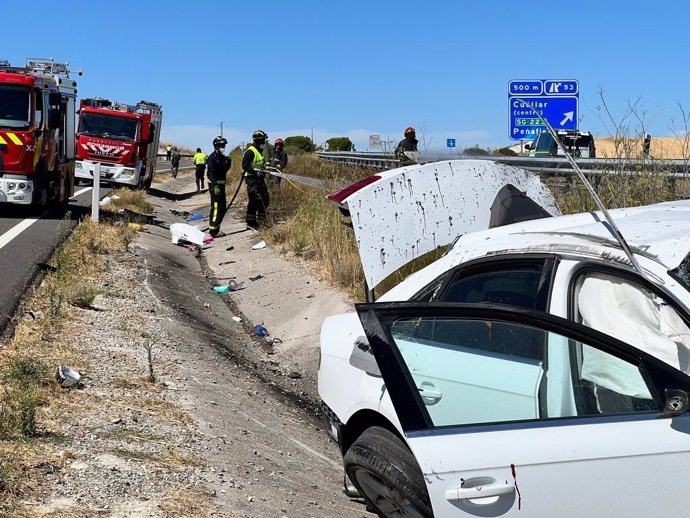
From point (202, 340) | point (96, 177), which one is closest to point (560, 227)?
point (202, 340)

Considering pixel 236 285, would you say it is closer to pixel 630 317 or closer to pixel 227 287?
pixel 227 287

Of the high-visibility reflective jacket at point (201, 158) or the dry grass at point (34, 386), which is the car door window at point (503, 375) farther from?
the high-visibility reflective jacket at point (201, 158)

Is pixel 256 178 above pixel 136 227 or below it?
above

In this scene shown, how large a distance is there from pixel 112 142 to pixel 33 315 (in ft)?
67.8

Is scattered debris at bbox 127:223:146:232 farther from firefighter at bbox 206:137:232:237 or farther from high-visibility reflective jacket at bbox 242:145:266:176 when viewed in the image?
high-visibility reflective jacket at bbox 242:145:266:176

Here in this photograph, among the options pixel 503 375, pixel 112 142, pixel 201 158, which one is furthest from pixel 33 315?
pixel 201 158

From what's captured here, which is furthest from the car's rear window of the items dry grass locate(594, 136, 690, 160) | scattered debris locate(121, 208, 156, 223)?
scattered debris locate(121, 208, 156, 223)

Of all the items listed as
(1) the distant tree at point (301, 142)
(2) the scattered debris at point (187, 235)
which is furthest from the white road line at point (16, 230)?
(1) the distant tree at point (301, 142)

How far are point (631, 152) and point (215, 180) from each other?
10.8m

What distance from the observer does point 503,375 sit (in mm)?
3723

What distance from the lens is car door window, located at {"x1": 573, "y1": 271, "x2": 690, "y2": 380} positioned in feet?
11.5

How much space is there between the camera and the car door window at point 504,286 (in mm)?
4086

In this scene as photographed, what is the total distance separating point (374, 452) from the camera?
420 centimetres

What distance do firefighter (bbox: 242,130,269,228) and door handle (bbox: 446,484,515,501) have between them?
48.9 feet
